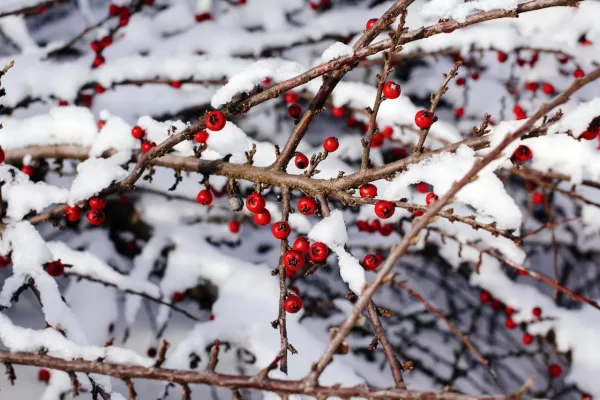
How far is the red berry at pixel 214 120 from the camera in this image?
1.59m

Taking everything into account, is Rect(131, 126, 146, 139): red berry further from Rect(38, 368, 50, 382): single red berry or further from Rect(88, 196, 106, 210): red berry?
Rect(38, 368, 50, 382): single red berry

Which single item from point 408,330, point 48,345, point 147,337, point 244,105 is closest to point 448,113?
point 408,330

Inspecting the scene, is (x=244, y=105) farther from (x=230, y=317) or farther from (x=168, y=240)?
(x=168, y=240)

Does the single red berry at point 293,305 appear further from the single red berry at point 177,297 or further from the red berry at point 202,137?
the single red berry at point 177,297

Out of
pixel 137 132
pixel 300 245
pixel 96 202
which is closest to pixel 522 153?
pixel 300 245

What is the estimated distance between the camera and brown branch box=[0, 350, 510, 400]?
1.00m

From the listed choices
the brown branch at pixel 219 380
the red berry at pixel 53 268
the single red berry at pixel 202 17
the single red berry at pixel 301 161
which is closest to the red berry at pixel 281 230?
the single red berry at pixel 301 161

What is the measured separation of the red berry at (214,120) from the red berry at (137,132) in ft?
2.80

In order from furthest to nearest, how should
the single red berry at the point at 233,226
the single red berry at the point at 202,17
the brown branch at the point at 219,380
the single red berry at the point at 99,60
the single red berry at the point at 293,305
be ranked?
the single red berry at the point at 202,17 → the single red berry at the point at 233,226 → the single red berry at the point at 99,60 → the single red berry at the point at 293,305 → the brown branch at the point at 219,380

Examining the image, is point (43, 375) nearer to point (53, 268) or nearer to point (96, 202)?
point (53, 268)

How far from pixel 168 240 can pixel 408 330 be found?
8.29ft

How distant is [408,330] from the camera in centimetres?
471

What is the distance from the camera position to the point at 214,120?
1.60 m

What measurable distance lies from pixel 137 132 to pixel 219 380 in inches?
59.8
